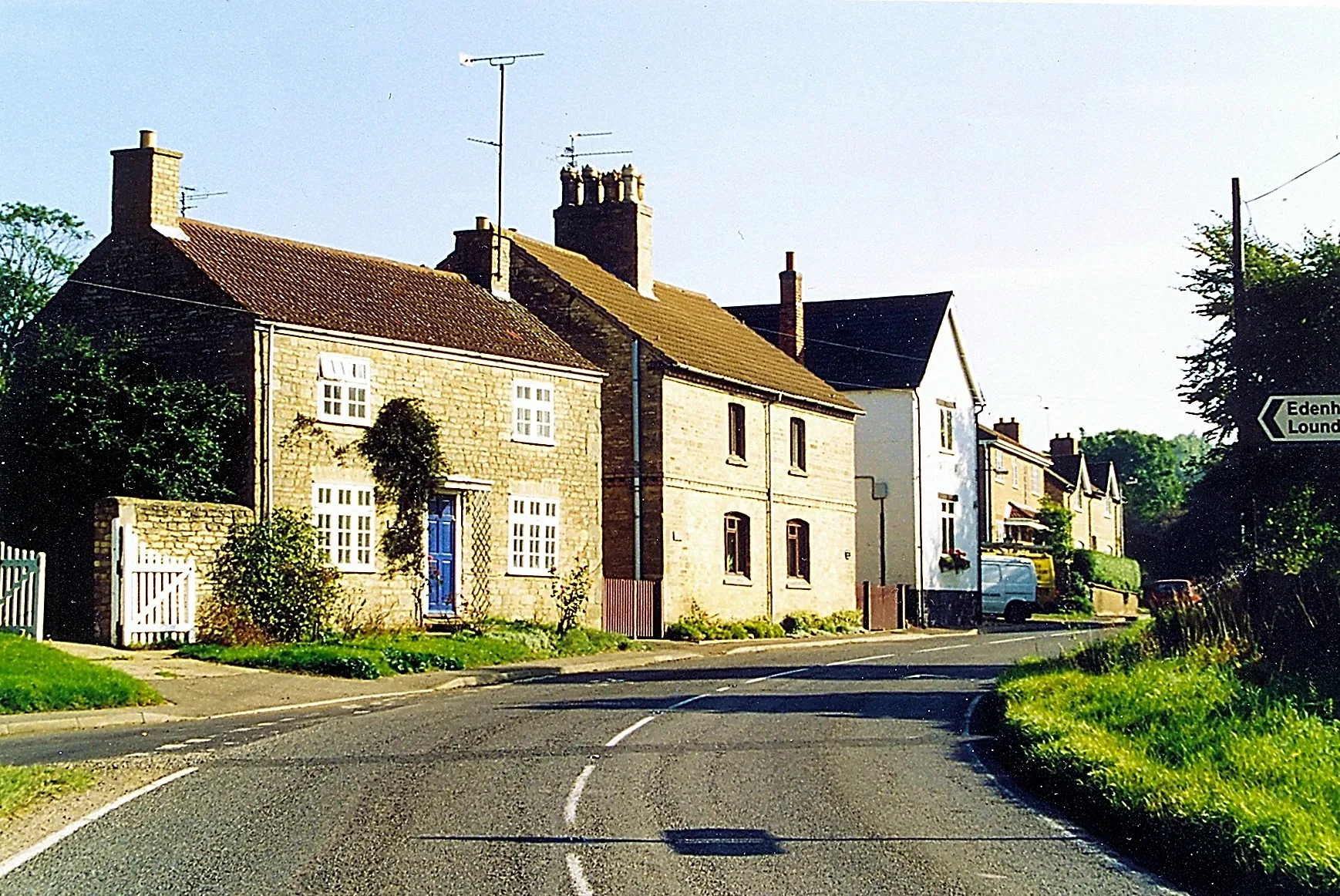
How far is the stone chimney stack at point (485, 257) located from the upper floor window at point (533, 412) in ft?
Result: 13.1

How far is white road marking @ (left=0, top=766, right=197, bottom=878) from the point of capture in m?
9.90

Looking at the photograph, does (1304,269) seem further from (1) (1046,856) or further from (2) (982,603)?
(2) (982,603)

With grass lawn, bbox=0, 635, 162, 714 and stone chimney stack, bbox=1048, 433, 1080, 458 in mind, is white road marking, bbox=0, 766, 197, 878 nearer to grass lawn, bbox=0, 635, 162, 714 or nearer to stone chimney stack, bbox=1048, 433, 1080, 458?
grass lawn, bbox=0, 635, 162, 714

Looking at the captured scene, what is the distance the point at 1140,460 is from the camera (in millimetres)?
139000

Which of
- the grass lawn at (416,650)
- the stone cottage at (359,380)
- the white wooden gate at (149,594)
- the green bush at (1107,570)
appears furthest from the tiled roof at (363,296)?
the green bush at (1107,570)

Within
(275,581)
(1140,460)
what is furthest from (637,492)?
(1140,460)

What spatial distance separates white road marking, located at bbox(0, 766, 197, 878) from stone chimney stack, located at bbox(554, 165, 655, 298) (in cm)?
3173

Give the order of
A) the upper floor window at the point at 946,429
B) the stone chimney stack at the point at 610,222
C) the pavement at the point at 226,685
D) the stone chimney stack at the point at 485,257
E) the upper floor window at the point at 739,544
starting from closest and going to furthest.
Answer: the pavement at the point at 226,685 → the stone chimney stack at the point at 485,257 → the upper floor window at the point at 739,544 → the stone chimney stack at the point at 610,222 → the upper floor window at the point at 946,429

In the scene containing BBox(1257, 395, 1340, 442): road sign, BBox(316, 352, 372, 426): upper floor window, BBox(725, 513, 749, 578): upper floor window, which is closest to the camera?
BBox(1257, 395, 1340, 442): road sign

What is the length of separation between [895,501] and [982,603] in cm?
684

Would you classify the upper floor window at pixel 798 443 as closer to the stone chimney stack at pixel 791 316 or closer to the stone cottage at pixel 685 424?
the stone cottage at pixel 685 424

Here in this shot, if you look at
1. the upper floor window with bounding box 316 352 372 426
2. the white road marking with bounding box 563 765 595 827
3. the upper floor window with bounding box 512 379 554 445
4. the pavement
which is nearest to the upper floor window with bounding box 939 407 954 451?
the upper floor window with bounding box 512 379 554 445

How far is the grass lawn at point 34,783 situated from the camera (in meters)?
11.8

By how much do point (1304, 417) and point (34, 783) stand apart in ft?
34.5
